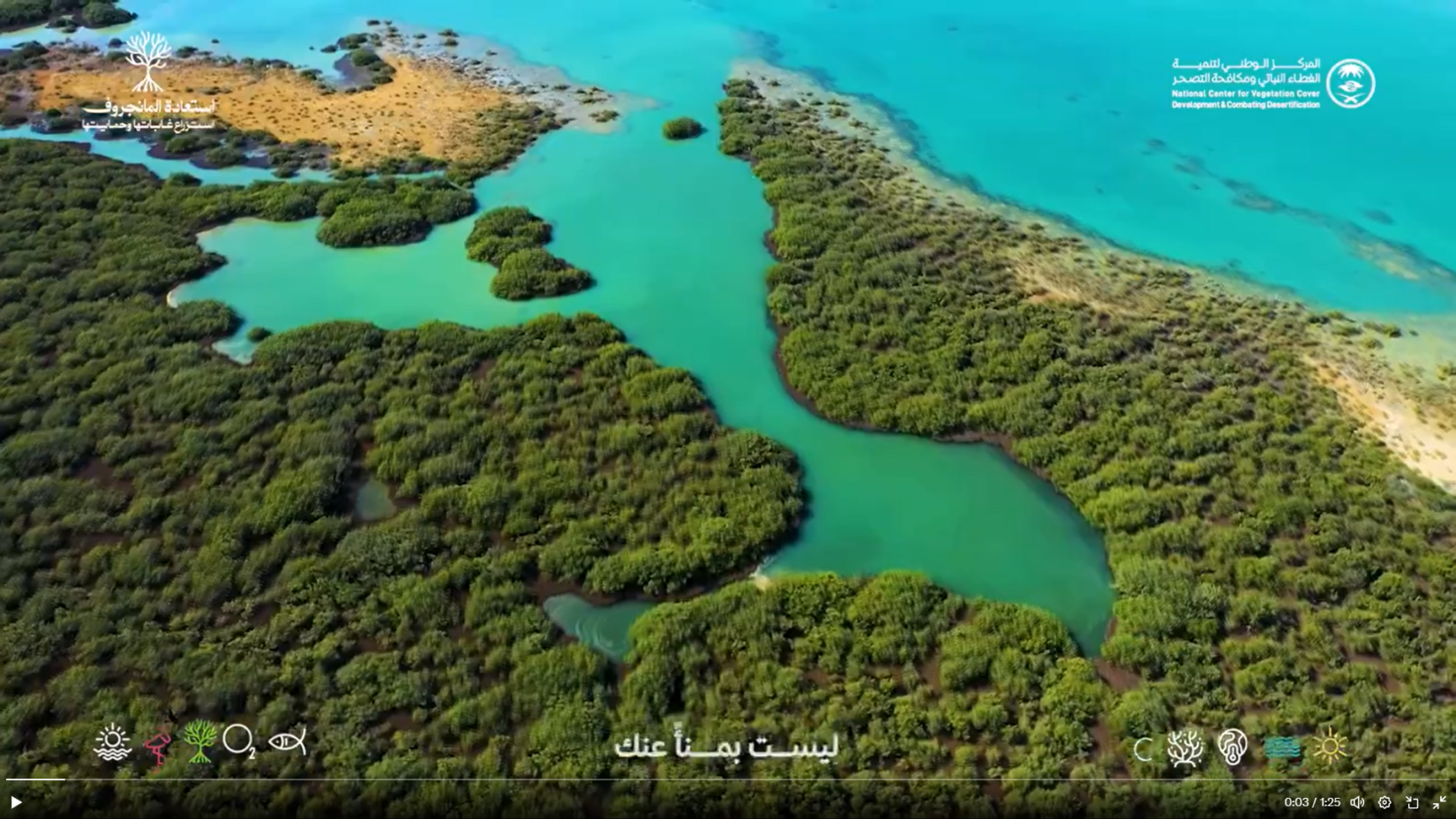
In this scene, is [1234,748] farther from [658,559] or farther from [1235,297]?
[1235,297]

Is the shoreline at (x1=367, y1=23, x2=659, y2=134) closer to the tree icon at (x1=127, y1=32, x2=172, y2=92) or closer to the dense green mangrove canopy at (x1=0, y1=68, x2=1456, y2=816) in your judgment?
the tree icon at (x1=127, y1=32, x2=172, y2=92)

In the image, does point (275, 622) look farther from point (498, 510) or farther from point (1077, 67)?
point (1077, 67)

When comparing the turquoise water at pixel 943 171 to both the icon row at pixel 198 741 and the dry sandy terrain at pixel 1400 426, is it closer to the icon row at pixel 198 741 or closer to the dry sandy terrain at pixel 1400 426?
the dry sandy terrain at pixel 1400 426

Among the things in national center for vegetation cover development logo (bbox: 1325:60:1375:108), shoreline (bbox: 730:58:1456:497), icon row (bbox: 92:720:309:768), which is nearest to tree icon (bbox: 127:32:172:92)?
shoreline (bbox: 730:58:1456:497)

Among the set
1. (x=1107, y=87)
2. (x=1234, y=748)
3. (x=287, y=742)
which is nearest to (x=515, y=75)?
(x=1107, y=87)

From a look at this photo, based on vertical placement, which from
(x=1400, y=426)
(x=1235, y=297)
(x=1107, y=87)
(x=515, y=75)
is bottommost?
(x=1400, y=426)
